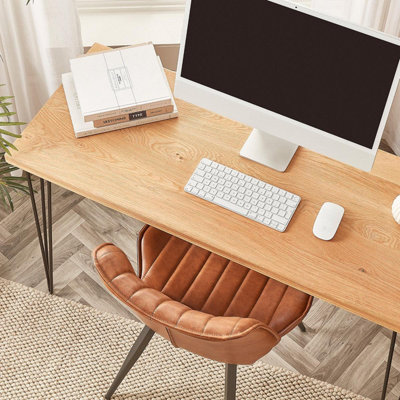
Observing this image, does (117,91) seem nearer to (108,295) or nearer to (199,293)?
(199,293)

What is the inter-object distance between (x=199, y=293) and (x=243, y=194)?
0.32m

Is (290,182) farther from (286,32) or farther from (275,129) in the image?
(286,32)

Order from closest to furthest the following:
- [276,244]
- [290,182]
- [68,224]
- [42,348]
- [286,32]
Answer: [286,32] → [276,244] → [290,182] → [42,348] → [68,224]

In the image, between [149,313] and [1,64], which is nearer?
[149,313]

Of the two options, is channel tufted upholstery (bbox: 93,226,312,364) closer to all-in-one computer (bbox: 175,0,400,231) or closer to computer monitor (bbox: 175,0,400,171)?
all-in-one computer (bbox: 175,0,400,231)

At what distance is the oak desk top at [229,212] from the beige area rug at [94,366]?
74 centimetres

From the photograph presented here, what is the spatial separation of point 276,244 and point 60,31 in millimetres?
1227

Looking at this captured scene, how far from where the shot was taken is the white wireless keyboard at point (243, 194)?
167cm

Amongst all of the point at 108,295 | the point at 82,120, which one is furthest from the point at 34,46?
the point at 108,295

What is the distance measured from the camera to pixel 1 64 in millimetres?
2338

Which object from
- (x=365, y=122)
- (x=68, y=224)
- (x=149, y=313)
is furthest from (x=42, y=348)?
(x=365, y=122)

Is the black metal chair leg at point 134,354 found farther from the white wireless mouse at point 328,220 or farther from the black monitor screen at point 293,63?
the black monitor screen at point 293,63

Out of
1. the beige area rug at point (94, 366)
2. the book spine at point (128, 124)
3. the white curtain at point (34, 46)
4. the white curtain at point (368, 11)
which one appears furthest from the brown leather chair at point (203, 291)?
the white curtain at point (368, 11)

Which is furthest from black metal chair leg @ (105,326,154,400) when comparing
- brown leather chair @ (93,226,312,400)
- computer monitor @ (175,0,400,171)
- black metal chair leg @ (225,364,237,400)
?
computer monitor @ (175,0,400,171)
